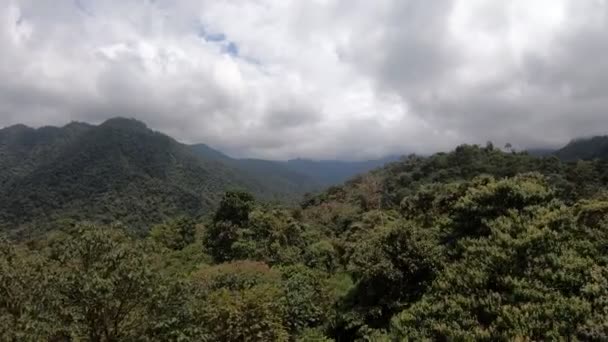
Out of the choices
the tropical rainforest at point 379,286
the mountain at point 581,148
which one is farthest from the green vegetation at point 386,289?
the mountain at point 581,148

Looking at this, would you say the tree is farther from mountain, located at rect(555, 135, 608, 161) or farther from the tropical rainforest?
mountain, located at rect(555, 135, 608, 161)

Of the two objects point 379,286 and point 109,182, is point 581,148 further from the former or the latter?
point 379,286

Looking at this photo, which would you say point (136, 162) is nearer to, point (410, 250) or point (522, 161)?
point (522, 161)

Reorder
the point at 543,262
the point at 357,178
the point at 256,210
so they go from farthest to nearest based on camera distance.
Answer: the point at 357,178, the point at 256,210, the point at 543,262

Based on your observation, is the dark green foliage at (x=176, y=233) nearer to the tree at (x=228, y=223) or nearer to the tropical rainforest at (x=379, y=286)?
the tree at (x=228, y=223)

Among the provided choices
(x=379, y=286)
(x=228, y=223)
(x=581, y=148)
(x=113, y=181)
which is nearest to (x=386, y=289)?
(x=379, y=286)

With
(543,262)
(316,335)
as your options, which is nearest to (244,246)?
(316,335)

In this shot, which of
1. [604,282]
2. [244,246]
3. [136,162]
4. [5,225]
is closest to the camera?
[604,282]

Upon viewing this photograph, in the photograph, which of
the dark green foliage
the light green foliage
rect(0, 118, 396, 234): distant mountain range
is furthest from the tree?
rect(0, 118, 396, 234): distant mountain range

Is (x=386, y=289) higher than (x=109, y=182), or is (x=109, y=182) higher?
(x=386, y=289)
